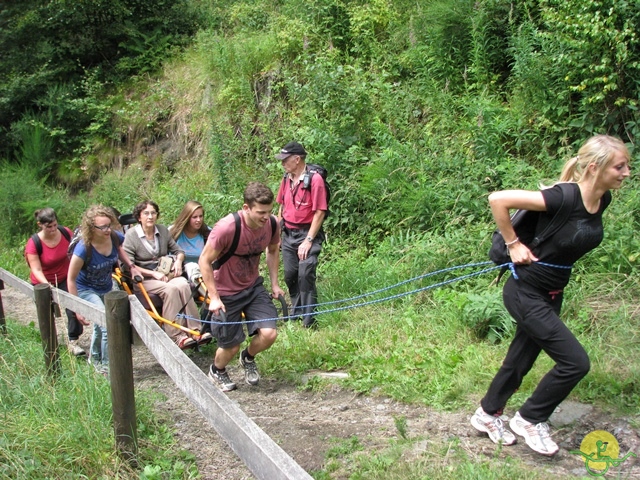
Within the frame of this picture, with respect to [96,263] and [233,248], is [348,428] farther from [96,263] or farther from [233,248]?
[96,263]

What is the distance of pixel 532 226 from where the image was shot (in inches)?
149

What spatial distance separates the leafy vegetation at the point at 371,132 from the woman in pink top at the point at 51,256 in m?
2.35

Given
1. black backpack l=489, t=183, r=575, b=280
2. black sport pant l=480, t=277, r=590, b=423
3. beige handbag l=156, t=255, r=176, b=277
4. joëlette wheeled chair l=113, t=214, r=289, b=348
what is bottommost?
joëlette wheeled chair l=113, t=214, r=289, b=348

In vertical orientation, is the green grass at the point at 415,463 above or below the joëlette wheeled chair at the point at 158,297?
above

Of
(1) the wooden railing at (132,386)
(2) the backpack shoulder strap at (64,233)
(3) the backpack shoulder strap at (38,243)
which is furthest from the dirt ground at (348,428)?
(2) the backpack shoulder strap at (64,233)

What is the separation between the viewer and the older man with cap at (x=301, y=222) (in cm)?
697

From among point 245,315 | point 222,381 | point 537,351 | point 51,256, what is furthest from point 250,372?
point 51,256

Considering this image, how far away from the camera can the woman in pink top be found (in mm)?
6883

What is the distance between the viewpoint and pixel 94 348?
20.9 feet

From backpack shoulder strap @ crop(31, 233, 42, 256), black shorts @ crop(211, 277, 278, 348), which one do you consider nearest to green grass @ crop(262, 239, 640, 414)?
black shorts @ crop(211, 277, 278, 348)

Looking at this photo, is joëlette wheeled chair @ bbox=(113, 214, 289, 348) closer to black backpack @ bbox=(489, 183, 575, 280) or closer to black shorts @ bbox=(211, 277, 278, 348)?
black shorts @ bbox=(211, 277, 278, 348)

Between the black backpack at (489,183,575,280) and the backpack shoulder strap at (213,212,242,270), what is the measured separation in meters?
2.25

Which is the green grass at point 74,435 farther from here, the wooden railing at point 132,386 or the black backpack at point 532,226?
the black backpack at point 532,226

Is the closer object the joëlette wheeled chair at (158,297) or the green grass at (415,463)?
the green grass at (415,463)
